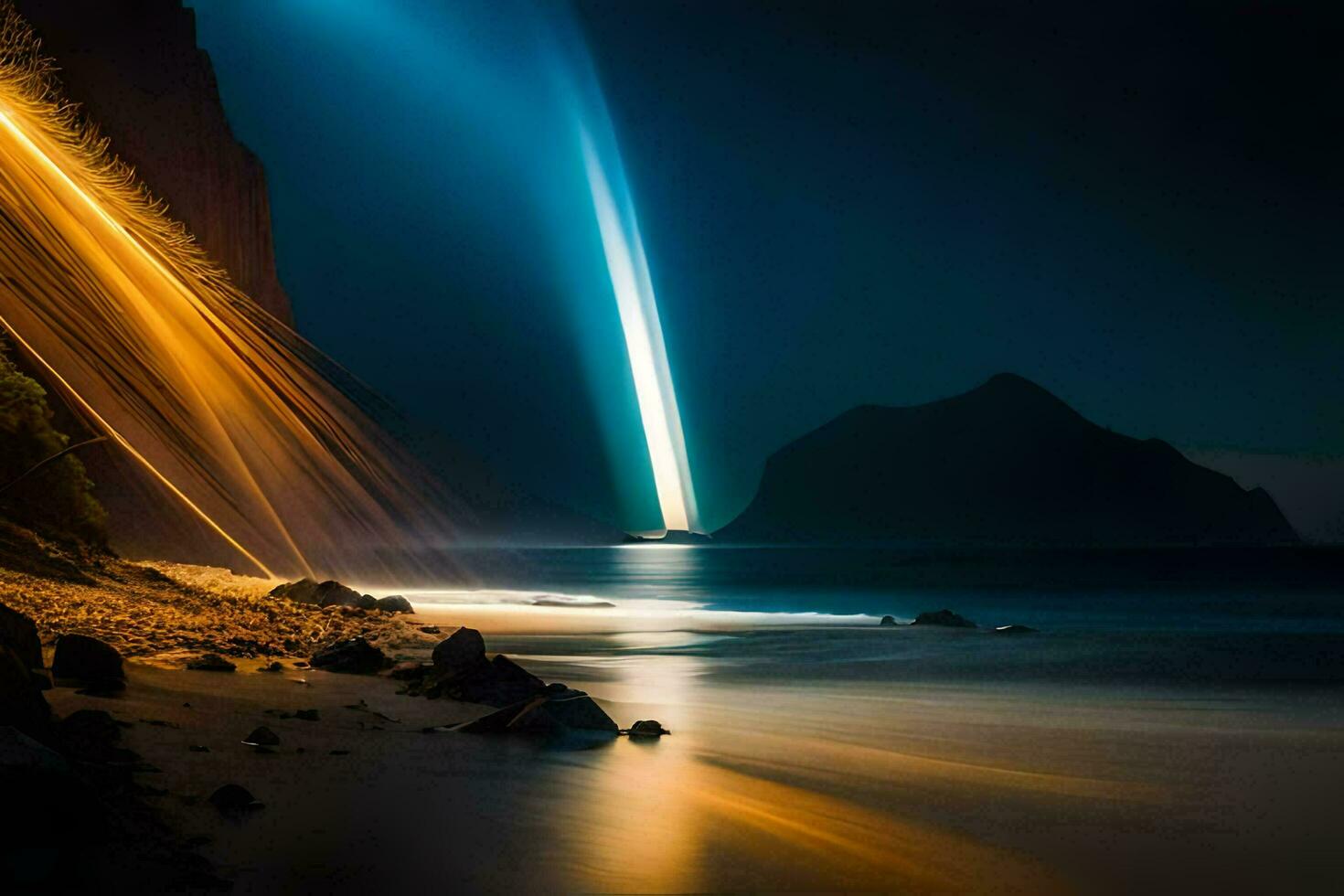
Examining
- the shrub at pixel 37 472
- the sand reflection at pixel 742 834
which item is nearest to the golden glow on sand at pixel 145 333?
the shrub at pixel 37 472

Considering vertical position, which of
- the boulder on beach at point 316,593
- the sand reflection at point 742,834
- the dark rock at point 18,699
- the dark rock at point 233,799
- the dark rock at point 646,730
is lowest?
the sand reflection at point 742,834

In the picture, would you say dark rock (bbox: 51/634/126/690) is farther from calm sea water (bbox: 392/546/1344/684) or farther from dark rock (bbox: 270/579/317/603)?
calm sea water (bbox: 392/546/1344/684)

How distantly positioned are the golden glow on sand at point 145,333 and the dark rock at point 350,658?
5.86ft

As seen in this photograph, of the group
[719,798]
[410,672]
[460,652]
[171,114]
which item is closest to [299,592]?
[410,672]

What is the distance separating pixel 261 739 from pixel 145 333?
29.5 ft

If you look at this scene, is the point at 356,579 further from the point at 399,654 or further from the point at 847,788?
the point at 847,788

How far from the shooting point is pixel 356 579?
132ft

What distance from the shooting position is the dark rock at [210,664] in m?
9.66

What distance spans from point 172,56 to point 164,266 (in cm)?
4443

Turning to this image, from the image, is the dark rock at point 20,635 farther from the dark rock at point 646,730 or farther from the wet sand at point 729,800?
the dark rock at point 646,730

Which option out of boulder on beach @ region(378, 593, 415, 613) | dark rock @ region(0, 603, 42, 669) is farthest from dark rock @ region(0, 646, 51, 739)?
boulder on beach @ region(378, 593, 415, 613)

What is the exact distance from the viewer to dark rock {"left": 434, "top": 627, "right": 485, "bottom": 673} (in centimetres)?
1080

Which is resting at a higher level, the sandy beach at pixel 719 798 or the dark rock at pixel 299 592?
the dark rock at pixel 299 592

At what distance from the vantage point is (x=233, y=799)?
18.2 feet
